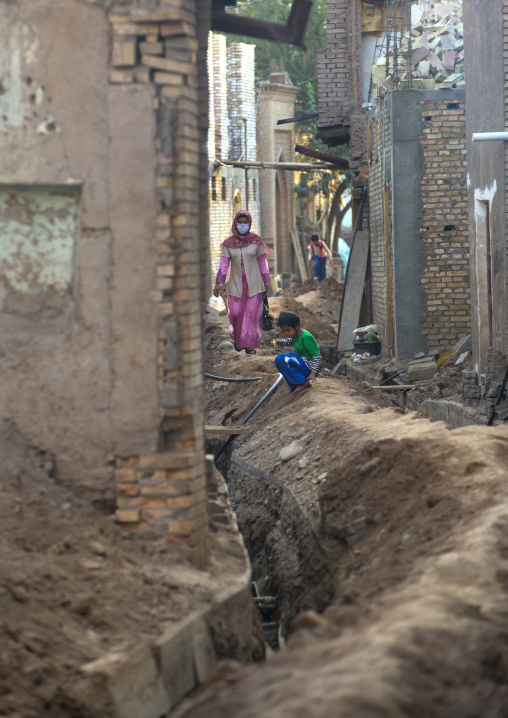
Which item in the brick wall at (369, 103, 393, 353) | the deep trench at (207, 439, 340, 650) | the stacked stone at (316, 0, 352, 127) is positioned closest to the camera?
the deep trench at (207, 439, 340, 650)

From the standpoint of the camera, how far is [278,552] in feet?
22.6

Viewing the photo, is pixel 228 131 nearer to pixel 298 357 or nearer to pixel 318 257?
pixel 318 257

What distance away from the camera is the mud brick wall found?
471 inches

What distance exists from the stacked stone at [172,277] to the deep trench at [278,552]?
4.09 ft

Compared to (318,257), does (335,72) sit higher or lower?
higher

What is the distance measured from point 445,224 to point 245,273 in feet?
10.9

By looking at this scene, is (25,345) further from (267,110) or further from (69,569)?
(267,110)

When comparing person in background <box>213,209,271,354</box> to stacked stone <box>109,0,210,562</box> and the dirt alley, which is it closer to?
the dirt alley

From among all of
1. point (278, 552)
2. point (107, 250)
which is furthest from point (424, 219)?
point (107, 250)

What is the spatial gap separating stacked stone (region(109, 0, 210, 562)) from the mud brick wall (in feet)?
25.6

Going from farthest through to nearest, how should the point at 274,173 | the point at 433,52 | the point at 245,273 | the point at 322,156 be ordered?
the point at 274,173, the point at 322,156, the point at 433,52, the point at 245,273

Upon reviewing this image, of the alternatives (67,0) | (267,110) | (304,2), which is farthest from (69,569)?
(267,110)

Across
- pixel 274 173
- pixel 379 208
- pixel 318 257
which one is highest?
pixel 274 173

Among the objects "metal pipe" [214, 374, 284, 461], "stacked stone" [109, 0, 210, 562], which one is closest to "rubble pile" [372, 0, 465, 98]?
"metal pipe" [214, 374, 284, 461]
